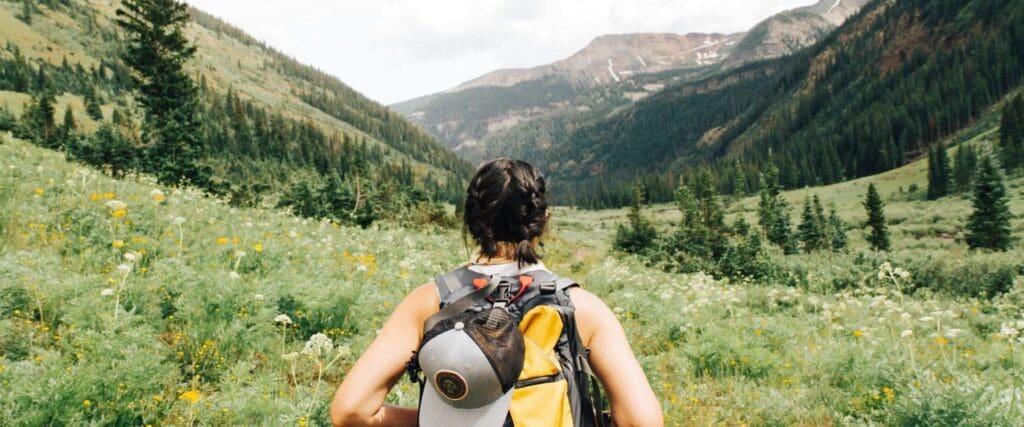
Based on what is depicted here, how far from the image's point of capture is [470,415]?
193 cm

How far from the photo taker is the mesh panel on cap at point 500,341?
1.86 meters

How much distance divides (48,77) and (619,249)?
131 metres

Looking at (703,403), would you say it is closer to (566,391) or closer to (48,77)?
(566,391)

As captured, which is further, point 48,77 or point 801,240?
point 48,77

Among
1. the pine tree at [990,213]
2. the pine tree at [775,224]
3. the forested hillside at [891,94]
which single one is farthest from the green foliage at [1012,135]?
the pine tree at [990,213]

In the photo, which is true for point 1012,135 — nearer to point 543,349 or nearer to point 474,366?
point 543,349

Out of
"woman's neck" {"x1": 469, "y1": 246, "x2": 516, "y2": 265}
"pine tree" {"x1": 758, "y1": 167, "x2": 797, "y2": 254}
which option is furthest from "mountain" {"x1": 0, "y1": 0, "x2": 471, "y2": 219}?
"woman's neck" {"x1": 469, "y1": 246, "x2": 516, "y2": 265}

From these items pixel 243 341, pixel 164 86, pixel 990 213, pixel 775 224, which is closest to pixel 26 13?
pixel 164 86

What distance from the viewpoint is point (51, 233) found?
6.45 m

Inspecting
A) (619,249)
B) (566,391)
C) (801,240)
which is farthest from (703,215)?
(566,391)

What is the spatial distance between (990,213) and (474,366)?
185ft

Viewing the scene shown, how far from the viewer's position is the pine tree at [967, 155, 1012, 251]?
4112 centimetres

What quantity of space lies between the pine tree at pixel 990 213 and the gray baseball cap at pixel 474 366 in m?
54.2

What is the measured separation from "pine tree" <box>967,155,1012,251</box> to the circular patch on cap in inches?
2141
